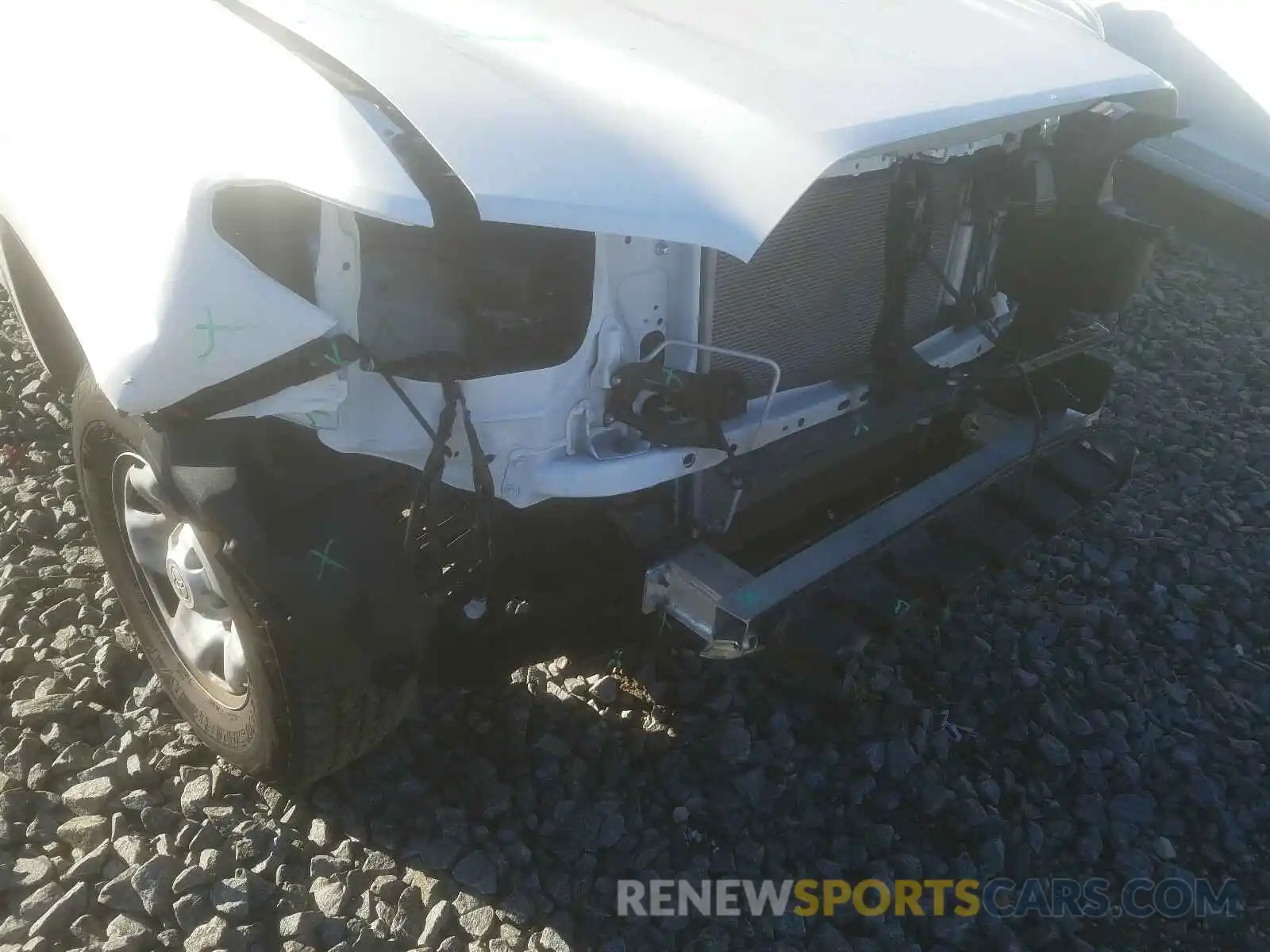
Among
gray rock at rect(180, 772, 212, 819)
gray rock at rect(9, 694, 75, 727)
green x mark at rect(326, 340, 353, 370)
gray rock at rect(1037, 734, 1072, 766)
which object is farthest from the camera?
gray rock at rect(1037, 734, 1072, 766)

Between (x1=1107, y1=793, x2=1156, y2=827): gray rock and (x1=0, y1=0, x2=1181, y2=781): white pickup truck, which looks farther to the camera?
(x1=1107, y1=793, x2=1156, y2=827): gray rock

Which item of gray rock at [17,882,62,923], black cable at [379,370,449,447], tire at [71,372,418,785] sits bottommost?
gray rock at [17,882,62,923]

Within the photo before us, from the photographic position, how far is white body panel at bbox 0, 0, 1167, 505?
1.57m

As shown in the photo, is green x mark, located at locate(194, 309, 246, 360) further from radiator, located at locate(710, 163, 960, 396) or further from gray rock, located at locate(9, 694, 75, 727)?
gray rock, located at locate(9, 694, 75, 727)

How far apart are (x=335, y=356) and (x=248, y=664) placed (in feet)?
2.24

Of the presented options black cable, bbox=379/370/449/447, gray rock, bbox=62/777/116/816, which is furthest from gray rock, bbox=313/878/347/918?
black cable, bbox=379/370/449/447

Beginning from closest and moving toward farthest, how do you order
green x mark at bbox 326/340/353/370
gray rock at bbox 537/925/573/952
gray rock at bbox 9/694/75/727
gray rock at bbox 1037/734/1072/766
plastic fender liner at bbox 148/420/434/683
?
green x mark at bbox 326/340/353/370, plastic fender liner at bbox 148/420/434/683, gray rock at bbox 537/925/573/952, gray rock at bbox 9/694/75/727, gray rock at bbox 1037/734/1072/766

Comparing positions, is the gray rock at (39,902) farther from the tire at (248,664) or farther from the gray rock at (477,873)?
the gray rock at (477,873)

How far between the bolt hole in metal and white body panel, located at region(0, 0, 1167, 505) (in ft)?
1.69

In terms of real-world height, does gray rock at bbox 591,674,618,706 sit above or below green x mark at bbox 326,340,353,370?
below

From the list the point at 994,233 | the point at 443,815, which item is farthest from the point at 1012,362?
the point at 443,815

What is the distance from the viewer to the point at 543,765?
7.61 feet

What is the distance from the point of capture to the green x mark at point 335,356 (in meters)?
1.70

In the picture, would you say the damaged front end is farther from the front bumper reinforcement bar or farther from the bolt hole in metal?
the bolt hole in metal
